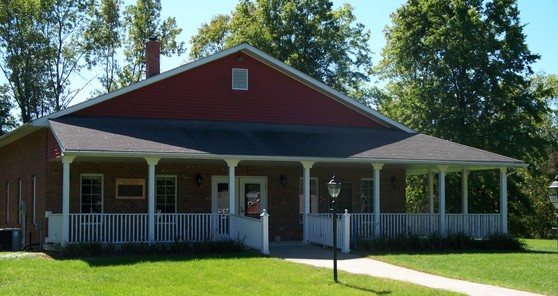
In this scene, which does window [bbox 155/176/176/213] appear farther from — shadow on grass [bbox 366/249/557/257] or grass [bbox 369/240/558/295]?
grass [bbox 369/240/558/295]

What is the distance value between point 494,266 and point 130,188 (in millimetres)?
10841

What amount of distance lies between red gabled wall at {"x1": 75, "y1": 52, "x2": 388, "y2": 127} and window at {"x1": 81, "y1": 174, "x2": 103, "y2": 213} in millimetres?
2025

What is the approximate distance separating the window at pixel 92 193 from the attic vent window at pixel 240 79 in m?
5.39

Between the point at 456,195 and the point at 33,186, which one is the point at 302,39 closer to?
the point at 456,195

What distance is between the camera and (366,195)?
1027 inches

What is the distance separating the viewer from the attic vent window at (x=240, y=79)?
24375mm

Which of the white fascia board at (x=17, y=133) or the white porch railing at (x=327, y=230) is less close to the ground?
the white fascia board at (x=17, y=133)

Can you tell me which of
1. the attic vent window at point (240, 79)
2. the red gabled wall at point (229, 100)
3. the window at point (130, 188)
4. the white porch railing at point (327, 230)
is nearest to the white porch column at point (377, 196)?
the white porch railing at point (327, 230)

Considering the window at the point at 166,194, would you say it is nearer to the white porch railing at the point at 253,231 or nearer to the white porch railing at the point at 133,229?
the white porch railing at the point at 133,229

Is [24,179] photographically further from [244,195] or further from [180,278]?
[180,278]

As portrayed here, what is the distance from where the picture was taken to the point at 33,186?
2377cm

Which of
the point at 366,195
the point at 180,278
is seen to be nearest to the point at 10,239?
the point at 180,278

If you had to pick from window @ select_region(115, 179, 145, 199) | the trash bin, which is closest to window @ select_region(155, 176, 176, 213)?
window @ select_region(115, 179, 145, 199)

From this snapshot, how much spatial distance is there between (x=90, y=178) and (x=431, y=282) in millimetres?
11470
